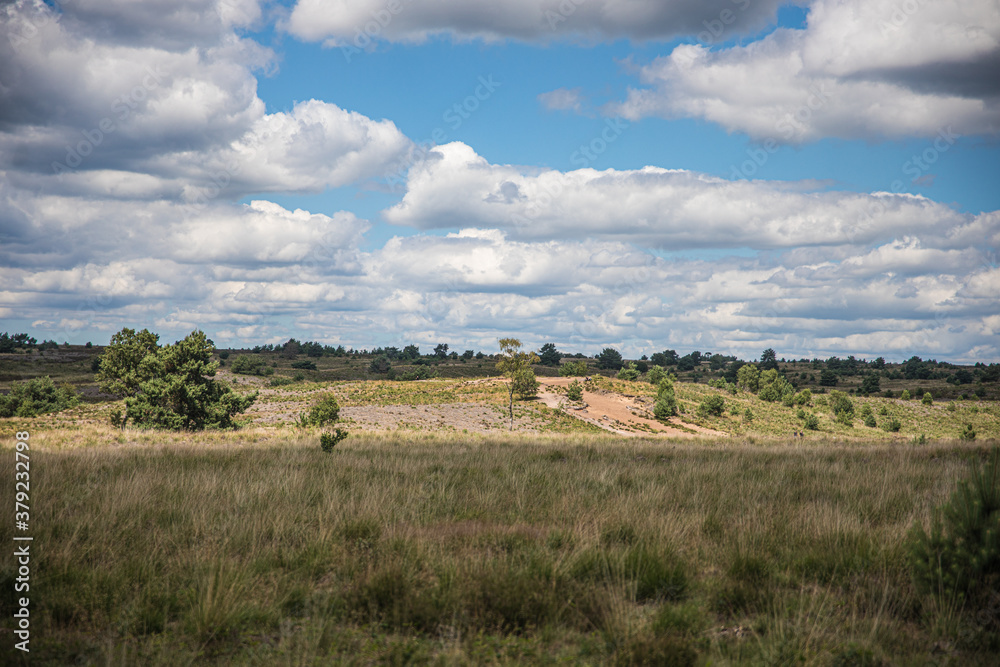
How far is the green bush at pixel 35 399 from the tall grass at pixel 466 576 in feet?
183

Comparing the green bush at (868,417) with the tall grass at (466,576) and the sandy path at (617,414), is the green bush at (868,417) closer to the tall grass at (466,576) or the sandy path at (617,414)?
the sandy path at (617,414)

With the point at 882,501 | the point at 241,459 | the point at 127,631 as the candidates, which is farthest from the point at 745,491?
the point at 241,459

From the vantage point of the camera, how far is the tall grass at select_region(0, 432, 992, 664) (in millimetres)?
3930

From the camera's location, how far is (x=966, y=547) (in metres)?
4.68

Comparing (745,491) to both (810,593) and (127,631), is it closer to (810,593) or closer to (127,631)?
(810,593)

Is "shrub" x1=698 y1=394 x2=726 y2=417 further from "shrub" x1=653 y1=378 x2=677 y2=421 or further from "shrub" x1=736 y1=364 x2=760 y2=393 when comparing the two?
"shrub" x1=736 y1=364 x2=760 y2=393

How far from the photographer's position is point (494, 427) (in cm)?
5391

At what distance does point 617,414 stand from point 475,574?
6461 centimetres

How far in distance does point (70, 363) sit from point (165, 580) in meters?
129

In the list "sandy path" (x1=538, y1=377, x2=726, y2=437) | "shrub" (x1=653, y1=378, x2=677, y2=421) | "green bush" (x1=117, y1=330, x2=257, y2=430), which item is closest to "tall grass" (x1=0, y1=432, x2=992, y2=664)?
"green bush" (x1=117, y1=330, x2=257, y2=430)

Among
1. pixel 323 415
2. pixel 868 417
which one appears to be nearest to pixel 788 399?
pixel 868 417

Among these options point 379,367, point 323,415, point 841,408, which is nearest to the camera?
point 323,415

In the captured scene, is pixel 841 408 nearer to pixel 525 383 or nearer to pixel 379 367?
pixel 525 383

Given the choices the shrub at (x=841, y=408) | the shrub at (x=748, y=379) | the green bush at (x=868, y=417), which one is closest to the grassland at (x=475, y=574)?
the shrub at (x=841, y=408)
